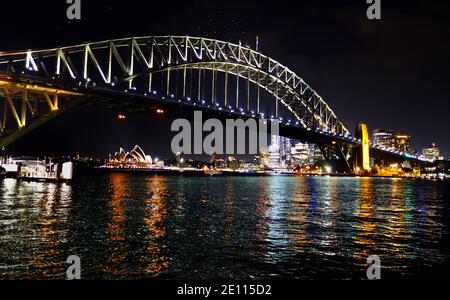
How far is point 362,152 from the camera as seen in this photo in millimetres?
113562

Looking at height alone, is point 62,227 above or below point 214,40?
below

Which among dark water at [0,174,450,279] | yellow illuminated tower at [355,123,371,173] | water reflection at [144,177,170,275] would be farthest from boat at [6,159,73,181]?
yellow illuminated tower at [355,123,371,173]

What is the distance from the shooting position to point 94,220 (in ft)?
57.8

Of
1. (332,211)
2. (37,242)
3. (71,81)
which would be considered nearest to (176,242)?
(37,242)

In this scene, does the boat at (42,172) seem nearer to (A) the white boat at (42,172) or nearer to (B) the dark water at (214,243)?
(A) the white boat at (42,172)

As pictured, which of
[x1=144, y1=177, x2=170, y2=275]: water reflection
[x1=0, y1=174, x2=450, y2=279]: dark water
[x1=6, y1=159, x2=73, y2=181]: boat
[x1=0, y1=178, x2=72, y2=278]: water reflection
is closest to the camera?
[x1=0, y1=178, x2=72, y2=278]: water reflection

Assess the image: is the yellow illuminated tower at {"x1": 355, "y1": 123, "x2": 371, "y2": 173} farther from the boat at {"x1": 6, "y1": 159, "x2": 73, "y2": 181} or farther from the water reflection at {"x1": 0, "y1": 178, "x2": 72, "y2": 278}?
the water reflection at {"x1": 0, "y1": 178, "x2": 72, "y2": 278}

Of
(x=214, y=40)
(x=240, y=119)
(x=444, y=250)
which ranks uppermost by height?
(x=214, y=40)

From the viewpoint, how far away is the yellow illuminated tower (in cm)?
11356

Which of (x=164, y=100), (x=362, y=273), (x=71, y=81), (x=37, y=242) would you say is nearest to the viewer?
(x=362, y=273)

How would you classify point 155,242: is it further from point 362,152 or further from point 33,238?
point 362,152
